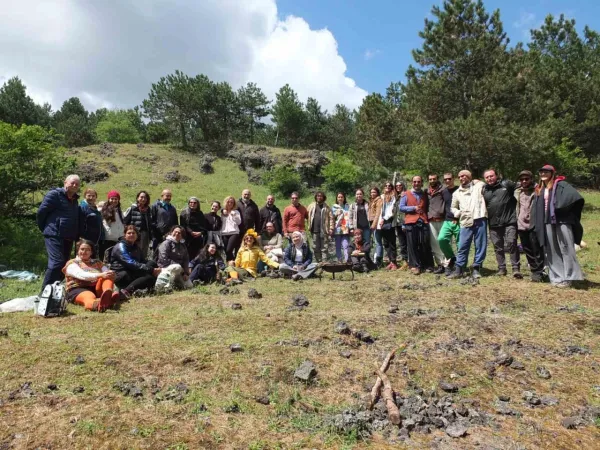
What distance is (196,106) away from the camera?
1435 inches

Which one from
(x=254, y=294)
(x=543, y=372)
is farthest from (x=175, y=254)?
(x=543, y=372)

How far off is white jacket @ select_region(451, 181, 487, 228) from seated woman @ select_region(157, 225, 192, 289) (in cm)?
484

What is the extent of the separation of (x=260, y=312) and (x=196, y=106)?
1359 inches

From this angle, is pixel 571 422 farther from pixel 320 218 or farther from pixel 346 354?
pixel 320 218

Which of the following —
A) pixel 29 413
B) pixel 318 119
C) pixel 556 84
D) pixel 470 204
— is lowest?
pixel 29 413

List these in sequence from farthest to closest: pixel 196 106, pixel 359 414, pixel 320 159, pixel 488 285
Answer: pixel 196 106 < pixel 320 159 < pixel 488 285 < pixel 359 414

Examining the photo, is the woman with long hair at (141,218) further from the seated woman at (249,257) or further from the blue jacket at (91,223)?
the seated woman at (249,257)

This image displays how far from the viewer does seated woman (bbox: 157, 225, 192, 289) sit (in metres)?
6.91

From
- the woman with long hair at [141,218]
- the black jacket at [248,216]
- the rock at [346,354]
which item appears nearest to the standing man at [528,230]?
the rock at [346,354]

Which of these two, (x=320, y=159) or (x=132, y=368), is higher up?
(x=320, y=159)

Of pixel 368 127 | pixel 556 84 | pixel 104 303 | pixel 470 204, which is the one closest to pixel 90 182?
pixel 368 127

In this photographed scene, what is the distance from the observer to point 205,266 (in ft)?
24.8

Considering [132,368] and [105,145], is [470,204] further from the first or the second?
[105,145]

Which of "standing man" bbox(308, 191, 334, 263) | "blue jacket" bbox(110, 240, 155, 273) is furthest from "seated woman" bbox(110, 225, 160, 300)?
"standing man" bbox(308, 191, 334, 263)
